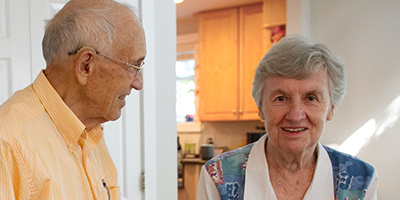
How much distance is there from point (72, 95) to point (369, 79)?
2.59 m

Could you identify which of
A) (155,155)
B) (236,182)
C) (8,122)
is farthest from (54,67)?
(155,155)

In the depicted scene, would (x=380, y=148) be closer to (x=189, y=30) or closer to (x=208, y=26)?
(x=208, y=26)

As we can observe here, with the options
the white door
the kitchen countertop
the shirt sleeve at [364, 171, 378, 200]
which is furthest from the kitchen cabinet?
the shirt sleeve at [364, 171, 378, 200]

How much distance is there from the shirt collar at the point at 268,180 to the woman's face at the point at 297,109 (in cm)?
10

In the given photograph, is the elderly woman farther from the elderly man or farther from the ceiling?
the ceiling

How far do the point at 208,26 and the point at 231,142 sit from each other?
61.9 inches

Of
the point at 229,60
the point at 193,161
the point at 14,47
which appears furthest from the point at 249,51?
the point at 14,47

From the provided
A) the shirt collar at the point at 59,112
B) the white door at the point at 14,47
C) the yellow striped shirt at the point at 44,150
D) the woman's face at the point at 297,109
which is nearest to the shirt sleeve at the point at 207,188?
the woman's face at the point at 297,109

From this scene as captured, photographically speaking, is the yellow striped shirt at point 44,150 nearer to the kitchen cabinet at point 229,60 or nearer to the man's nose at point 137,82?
the man's nose at point 137,82

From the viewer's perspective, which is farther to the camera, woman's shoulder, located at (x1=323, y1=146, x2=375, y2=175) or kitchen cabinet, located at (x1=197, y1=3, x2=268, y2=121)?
kitchen cabinet, located at (x1=197, y1=3, x2=268, y2=121)

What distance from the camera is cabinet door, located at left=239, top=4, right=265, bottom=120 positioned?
15.5 feet

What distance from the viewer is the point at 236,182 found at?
4.39 ft

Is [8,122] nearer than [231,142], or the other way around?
[8,122]

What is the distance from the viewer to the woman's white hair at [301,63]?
124 centimetres
